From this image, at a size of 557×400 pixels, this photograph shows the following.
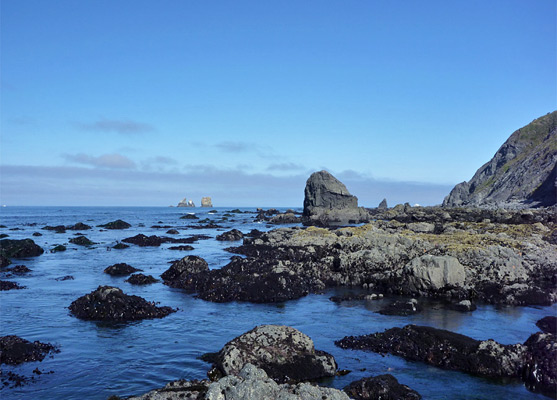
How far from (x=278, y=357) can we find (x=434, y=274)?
13160mm

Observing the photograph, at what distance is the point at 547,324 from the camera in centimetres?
1717

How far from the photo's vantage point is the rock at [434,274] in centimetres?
2250

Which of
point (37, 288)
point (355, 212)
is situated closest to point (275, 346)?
point (37, 288)

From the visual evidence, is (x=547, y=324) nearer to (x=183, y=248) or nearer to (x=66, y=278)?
(x=66, y=278)

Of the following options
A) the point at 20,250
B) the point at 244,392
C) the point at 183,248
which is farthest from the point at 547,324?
the point at 20,250

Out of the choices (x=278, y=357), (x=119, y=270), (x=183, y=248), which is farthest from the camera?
(x=183, y=248)

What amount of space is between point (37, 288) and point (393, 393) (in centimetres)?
2345

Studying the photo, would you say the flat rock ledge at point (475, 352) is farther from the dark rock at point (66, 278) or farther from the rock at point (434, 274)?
the dark rock at point (66, 278)

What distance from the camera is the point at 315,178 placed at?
110625 mm

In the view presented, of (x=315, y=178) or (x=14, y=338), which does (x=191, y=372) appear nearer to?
(x=14, y=338)

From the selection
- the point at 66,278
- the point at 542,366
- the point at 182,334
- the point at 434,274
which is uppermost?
the point at 434,274

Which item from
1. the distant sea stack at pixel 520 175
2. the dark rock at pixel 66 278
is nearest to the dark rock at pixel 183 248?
the dark rock at pixel 66 278

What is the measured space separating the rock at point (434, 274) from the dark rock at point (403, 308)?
213 centimetres

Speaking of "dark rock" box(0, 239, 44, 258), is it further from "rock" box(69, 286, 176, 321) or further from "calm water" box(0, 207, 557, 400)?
"rock" box(69, 286, 176, 321)
